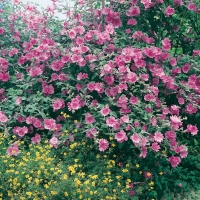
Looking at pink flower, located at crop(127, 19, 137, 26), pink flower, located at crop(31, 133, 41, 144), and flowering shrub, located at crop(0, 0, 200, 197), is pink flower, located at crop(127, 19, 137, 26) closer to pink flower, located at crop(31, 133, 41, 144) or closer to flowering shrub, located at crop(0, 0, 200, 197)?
flowering shrub, located at crop(0, 0, 200, 197)

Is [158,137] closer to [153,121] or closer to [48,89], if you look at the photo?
[153,121]

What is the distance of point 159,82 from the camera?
4.22 metres

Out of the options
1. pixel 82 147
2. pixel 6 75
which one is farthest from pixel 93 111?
pixel 6 75

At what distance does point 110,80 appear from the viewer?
3941 millimetres

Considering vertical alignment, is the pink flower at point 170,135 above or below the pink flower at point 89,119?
above

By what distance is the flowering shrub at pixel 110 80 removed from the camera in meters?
3.87

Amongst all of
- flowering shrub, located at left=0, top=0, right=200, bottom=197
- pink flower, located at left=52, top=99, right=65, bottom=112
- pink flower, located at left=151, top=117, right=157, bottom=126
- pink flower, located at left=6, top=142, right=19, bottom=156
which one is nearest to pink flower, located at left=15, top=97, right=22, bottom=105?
flowering shrub, located at left=0, top=0, right=200, bottom=197

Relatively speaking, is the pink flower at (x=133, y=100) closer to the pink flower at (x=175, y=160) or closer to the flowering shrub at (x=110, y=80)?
the flowering shrub at (x=110, y=80)

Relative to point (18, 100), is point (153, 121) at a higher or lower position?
higher

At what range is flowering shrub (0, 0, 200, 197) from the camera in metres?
3.87

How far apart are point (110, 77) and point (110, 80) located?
29 millimetres

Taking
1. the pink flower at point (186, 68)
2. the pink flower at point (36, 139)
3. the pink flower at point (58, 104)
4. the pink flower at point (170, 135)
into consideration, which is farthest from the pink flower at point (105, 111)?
the pink flower at point (186, 68)

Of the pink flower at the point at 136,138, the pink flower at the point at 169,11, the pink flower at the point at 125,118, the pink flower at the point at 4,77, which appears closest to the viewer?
the pink flower at the point at 136,138

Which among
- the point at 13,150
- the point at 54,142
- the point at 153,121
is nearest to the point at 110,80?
the point at 153,121
